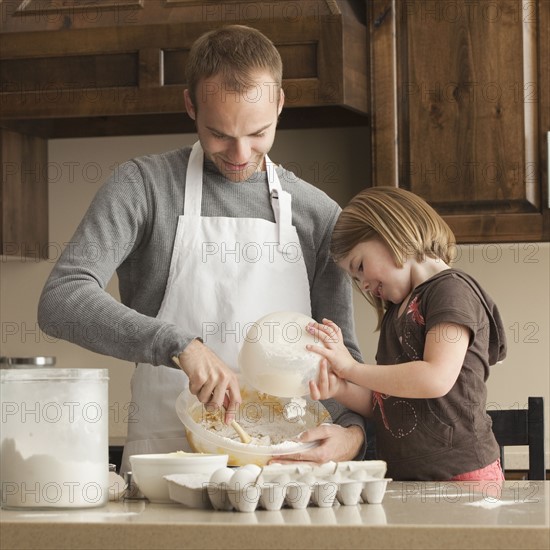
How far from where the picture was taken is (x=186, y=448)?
1.64 metres

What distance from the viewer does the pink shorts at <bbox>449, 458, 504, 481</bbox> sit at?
1.50 m

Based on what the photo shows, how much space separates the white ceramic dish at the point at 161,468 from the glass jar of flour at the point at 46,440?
0.23 feet

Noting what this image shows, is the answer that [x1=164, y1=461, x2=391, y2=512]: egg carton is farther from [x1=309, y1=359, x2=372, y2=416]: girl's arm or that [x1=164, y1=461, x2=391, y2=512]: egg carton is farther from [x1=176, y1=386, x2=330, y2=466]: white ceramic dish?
[x1=309, y1=359, x2=372, y2=416]: girl's arm

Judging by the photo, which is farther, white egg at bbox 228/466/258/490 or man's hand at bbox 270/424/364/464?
man's hand at bbox 270/424/364/464

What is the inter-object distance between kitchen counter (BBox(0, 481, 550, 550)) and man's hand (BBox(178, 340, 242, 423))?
1.21 feet

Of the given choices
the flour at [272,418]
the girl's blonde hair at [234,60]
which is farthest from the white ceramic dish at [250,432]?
the girl's blonde hair at [234,60]

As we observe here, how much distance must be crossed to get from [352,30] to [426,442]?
4.06 feet

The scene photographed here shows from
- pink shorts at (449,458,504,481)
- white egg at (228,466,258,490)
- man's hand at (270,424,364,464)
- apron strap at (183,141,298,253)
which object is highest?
apron strap at (183,141,298,253)

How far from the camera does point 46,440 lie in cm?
98

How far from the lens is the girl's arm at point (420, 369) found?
1449mm

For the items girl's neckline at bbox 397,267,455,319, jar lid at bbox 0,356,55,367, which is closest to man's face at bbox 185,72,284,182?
girl's neckline at bbox 397,267,455,319

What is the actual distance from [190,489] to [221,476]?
1.3 inches

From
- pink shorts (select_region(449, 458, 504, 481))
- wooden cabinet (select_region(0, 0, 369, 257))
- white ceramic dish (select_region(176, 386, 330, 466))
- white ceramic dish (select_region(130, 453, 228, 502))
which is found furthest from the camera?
wooden cabinet (select_region(0, 0, 369, 257))

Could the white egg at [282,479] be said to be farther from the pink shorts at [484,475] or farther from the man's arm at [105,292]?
the pink shorts at [484,475]
